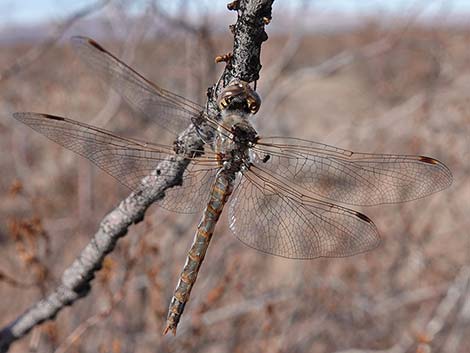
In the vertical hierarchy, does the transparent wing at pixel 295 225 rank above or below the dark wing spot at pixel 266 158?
below

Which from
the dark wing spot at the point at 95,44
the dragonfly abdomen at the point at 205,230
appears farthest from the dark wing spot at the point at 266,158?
the dark wing spot at the point at 95,44

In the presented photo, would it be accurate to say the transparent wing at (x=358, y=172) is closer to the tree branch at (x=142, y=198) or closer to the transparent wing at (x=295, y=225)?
the transparent wing at (x=295, y=225)

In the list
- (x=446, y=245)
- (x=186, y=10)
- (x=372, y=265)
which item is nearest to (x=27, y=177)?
(x=186, y=10)

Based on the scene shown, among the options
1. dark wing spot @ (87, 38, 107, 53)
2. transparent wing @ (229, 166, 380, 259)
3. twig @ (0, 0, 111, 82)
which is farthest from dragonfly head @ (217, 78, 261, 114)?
twig @ (0, 0, 111, 82)

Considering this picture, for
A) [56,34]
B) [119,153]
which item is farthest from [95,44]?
[56,34]

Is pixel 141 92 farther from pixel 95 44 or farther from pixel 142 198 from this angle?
pixel 142 198

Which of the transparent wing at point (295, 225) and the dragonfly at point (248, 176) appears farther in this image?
the transparent wing at point (295, 225)
